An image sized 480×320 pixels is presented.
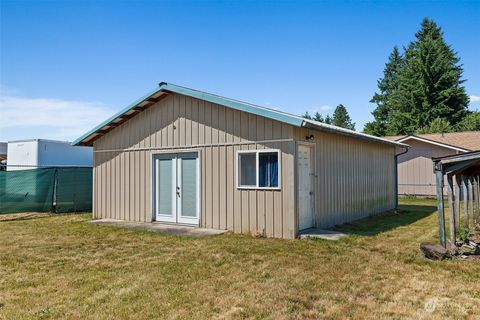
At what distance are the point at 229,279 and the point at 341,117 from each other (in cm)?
7003

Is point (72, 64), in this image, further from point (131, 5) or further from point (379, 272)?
point (379, 272)

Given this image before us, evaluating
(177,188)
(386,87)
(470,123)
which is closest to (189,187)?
(177,188)

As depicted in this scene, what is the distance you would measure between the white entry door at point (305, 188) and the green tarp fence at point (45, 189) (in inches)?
358

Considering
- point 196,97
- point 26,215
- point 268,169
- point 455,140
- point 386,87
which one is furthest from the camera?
point 386,87

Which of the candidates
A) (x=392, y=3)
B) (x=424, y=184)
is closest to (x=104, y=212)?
(x=392, y=3)

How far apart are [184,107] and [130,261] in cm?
475

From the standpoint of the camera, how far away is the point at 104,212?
11.6 meters

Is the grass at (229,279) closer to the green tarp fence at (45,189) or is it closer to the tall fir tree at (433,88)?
the green tarp fence at (45,189)

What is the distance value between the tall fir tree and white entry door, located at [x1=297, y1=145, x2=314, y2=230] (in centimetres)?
3118

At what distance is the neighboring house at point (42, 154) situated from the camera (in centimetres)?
1453

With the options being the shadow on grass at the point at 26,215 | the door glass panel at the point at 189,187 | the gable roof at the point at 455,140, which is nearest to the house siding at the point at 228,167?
the door glass panel at the point at 189,187

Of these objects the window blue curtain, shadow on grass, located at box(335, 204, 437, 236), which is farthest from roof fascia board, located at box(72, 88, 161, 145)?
shadow on grass, located at box(335, 204, 437, 236)

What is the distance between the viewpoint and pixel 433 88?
35.3 meters

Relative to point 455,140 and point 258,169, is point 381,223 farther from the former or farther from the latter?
point 455,140
